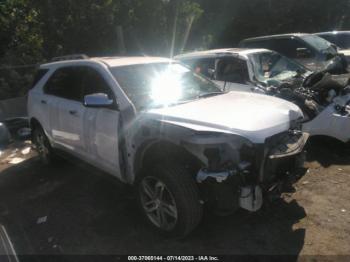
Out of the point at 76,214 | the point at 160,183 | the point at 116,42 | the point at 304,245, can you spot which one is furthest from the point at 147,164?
the point at 116,42

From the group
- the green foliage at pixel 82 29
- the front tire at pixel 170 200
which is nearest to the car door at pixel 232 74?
the front tire at pixel 170 200

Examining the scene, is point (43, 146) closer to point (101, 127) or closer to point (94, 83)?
point (94, 83)

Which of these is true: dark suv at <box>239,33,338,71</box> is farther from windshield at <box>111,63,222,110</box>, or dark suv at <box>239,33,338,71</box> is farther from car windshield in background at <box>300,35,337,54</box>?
windshield at <box>111,63,222,110</box>

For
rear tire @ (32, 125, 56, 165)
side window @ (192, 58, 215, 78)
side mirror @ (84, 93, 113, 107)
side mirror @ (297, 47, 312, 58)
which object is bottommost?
rear tire @ (32, 125, 56, 165)

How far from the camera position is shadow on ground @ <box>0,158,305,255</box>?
143 inches

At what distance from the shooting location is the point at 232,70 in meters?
7.04

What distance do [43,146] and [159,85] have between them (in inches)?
110

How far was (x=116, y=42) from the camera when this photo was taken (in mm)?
11625

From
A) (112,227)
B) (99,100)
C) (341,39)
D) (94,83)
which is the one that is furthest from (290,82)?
(341,39)

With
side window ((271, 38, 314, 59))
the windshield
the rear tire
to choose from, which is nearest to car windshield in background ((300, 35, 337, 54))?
side window ((271, 38, 314, 59))

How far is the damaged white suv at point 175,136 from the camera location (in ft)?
10.8

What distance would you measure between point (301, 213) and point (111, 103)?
2.42 meters

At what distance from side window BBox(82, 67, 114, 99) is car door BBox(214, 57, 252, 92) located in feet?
9.44

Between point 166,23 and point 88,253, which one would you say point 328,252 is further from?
point 166,23
